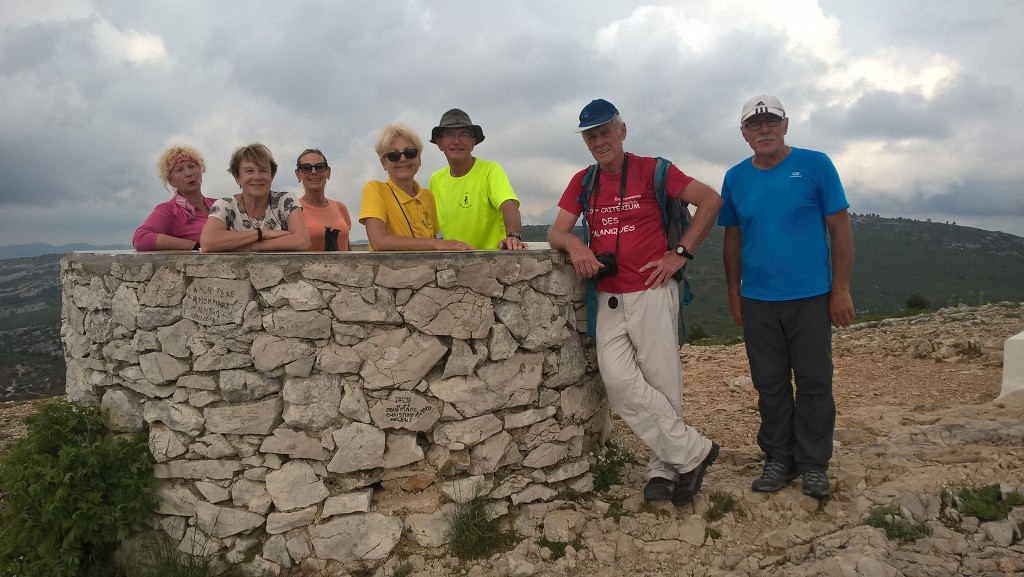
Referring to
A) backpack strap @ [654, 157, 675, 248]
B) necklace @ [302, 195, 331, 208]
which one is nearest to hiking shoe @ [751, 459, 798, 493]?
backpack strap @ [654, 157, 675, 248]

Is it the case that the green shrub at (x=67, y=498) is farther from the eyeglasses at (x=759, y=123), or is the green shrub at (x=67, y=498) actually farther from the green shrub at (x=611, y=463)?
the eyeglasses at (x=759, y=123)

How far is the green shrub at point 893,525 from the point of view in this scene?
4.03m

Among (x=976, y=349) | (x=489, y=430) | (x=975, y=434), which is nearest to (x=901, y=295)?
(x=976, y=349)

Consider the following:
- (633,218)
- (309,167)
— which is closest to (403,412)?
(633,218)

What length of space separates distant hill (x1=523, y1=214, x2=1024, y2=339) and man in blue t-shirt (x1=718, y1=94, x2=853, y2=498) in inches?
1220

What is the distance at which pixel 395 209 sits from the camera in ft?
15.6

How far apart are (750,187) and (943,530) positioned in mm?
2455

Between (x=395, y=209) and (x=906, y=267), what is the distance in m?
65.0

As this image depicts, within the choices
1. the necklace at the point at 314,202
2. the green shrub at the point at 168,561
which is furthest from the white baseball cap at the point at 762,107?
the green shrub at the point at 168,561

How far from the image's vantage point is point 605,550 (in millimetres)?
4297

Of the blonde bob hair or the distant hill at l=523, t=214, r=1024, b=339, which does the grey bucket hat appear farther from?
the distant hill at l=523, t=214, r=1024, b=339

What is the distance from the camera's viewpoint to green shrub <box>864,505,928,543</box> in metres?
4.03

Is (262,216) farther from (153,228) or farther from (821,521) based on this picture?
(821,521)

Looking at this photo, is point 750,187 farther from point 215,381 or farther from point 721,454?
point 215,381
